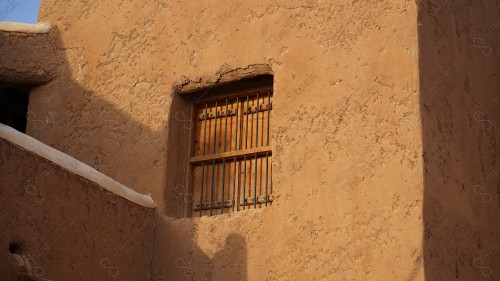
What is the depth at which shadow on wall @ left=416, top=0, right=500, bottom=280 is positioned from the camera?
6.18 meters

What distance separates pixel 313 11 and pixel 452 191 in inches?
79.2

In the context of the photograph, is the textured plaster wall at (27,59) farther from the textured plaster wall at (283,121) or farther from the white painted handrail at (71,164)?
the white painted handrail at (71,164)

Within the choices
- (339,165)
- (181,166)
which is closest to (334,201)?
(339,165)

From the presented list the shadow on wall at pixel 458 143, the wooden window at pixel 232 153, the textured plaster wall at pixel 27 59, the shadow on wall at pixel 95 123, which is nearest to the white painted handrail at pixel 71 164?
the shadow on wall at pixel 95 123

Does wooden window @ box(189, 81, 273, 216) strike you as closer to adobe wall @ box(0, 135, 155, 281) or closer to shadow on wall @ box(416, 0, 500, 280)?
adobe wall @ box(0, 135, 155, 281)

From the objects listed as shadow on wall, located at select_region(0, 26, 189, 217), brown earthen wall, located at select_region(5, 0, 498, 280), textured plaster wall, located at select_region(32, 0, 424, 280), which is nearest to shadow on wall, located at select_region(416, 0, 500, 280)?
brown earthen wall, located at select_region(5, 0, 498, 280)

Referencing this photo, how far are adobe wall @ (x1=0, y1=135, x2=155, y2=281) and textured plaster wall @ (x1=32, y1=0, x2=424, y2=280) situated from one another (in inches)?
14.6

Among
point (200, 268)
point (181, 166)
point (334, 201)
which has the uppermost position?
point (181, 166)

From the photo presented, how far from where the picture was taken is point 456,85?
7004mm

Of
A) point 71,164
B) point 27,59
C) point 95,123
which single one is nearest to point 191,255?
point 71,164

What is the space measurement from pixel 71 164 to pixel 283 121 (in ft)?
6.07

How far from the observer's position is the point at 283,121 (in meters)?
6.87

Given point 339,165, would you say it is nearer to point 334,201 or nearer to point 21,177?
point 334,201

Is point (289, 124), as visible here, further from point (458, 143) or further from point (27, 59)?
point (27, 59)
